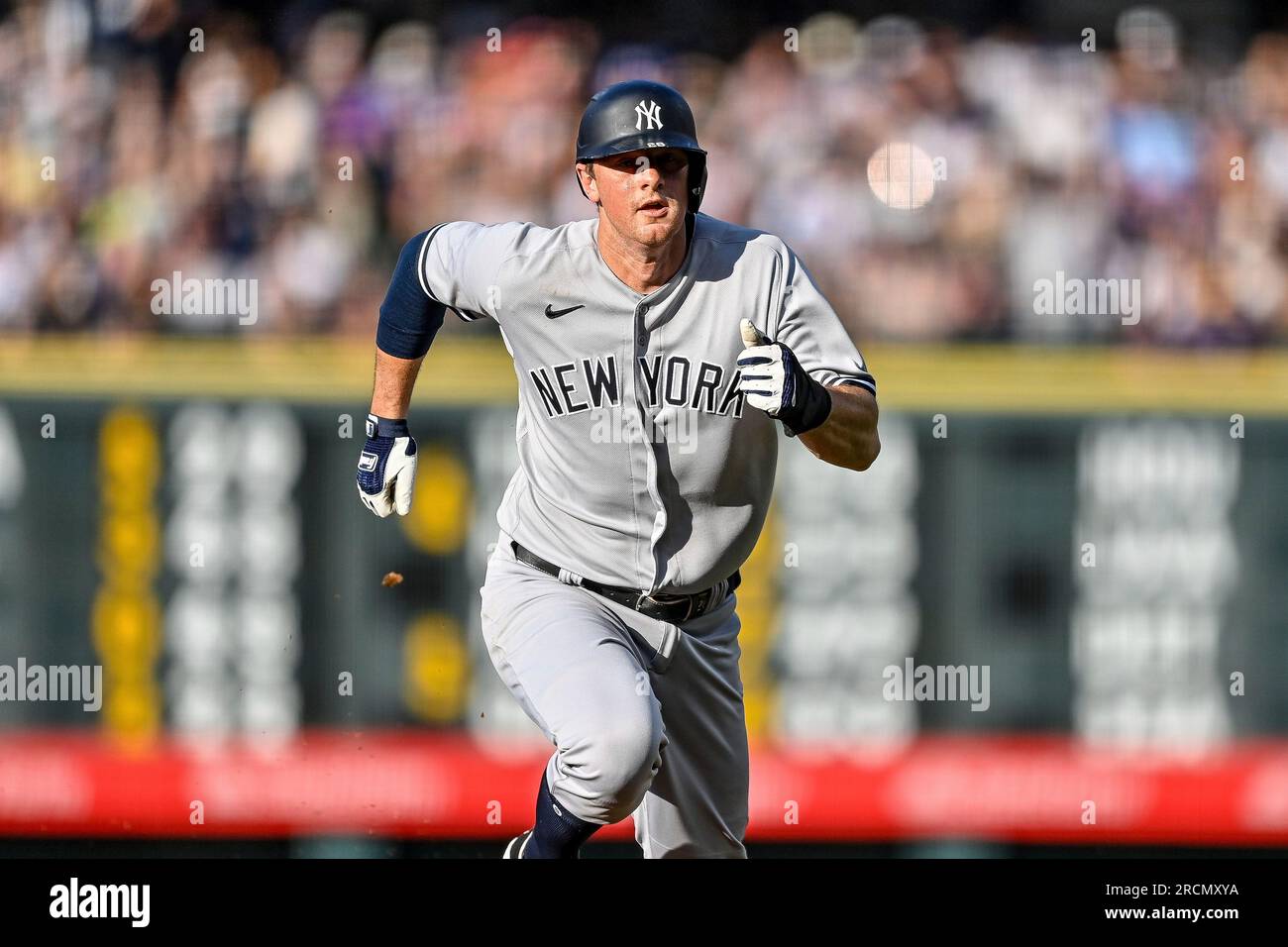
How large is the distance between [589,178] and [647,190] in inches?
8.4

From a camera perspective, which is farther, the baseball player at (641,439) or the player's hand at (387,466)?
the player's hand at (387,466)

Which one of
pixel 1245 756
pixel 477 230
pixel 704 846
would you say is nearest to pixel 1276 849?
pixel 1245 756

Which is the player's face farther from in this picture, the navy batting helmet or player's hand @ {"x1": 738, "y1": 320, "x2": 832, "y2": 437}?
player's hand @ {"x1": 738, "y1": 320, "x2": 832, "y2": 437}

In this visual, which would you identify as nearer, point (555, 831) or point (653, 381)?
point (555, 831)

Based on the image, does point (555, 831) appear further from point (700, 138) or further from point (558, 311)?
point (700, 138)

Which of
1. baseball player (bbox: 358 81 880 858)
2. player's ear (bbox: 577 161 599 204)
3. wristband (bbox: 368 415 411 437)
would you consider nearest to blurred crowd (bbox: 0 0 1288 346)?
wristband (bbox: 368 415 411 437)

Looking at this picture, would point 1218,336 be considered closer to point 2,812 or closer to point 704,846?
point 704,846

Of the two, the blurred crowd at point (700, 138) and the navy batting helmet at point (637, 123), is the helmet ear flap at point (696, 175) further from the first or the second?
the blurred crowd at point (700, 138)

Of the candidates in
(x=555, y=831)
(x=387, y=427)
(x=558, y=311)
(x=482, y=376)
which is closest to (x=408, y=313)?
(x=387, y=427)

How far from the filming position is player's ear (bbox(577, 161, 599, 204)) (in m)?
4.38

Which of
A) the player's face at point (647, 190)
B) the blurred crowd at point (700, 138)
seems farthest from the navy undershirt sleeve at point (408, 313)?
the blurred crowd at point (700, 138)

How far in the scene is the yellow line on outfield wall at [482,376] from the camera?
22.7ft

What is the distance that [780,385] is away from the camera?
4.04 metres

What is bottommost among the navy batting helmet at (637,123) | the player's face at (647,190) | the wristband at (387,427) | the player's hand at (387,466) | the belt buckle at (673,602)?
the belt buckle at (673,602)
